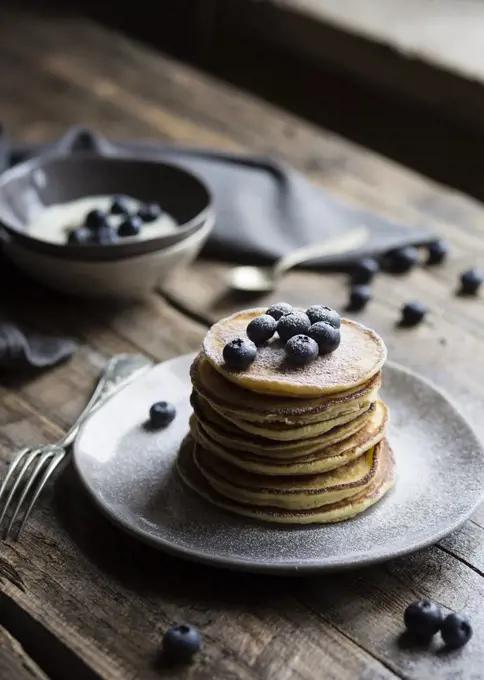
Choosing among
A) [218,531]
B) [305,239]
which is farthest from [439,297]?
[218,531]

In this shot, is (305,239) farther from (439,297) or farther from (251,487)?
(251,487)

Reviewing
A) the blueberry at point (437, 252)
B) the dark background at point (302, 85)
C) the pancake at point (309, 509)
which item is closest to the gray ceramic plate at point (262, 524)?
the pancake at point (309, 509)

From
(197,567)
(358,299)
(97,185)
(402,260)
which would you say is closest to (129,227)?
(97,185)

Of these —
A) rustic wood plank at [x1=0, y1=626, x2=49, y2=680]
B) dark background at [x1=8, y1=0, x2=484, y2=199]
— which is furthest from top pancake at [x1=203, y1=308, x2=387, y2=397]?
dark background at [x1=8, y1=0, x2=484, y2=199]

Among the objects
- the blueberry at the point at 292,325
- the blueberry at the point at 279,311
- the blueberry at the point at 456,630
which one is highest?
the blueberry at the point at 292,325

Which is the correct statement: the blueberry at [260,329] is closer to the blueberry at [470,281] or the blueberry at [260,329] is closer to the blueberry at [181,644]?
the blueberry at [181,644]

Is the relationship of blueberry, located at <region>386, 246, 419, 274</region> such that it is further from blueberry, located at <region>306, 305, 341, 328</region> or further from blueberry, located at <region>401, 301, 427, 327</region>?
blueberry, located at <region>306, 305, 341, 328</region>

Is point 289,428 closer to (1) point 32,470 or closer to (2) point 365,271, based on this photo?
(1) point 32,470
